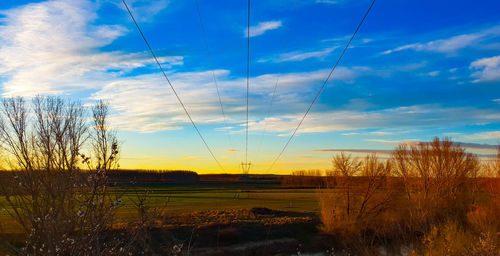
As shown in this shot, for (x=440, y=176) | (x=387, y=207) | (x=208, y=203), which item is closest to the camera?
(x=387, y=207)

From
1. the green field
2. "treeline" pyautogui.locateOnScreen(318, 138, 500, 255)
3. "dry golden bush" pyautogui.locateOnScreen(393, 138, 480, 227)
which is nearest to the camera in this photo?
the green field

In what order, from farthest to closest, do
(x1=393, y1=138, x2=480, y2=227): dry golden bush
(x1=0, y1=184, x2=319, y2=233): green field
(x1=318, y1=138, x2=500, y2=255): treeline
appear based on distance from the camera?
(x1=393, y1=138, x2=480, y2=227): dry golden bush, (x1=318, y1=138, x2=500, y2=255): treeline, (x1=0, y1=184, x2=319, y2=233): green field

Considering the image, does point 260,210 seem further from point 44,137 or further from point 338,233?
point 44,137

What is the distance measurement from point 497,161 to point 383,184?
1617 centimetres

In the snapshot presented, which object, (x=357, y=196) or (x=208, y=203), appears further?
(x=208, y=203)

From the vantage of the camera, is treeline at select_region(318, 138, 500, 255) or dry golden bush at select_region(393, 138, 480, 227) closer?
treeline at select_region(318, 138, 500, 255)

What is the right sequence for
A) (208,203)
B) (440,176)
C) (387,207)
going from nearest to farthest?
(387,207), (440,176), (208,203)

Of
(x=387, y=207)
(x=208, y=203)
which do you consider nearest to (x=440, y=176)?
(x=387, y=207)

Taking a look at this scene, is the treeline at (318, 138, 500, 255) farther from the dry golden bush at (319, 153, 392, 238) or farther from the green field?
the green field

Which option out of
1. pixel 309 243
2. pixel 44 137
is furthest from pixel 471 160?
pixel 44 137

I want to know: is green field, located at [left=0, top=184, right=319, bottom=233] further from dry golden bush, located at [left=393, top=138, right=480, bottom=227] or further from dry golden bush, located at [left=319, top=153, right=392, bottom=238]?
dry golden bush, located at [left=393, top=138, right=480, bottom=227]

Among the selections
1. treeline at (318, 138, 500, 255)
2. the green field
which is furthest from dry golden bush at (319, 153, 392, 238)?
the green field

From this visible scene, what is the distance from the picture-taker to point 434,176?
44562mm

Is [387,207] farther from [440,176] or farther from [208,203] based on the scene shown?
[208,203]
